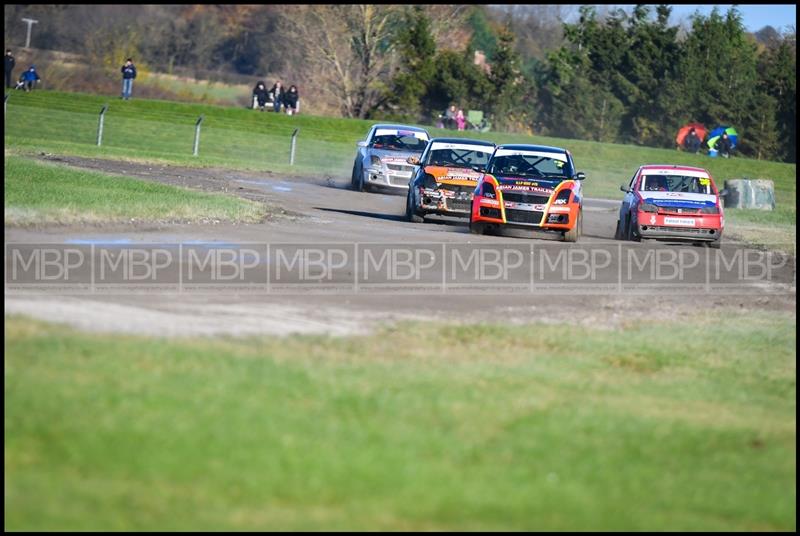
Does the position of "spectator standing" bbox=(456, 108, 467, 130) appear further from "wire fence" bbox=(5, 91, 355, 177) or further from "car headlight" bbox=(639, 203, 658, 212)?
"car headlight" bbox=(639, 203, 658, 212)

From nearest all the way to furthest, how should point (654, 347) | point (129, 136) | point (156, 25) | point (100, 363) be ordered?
point (100, 363), point (654, 347), point (129, 136), point (156, 25)

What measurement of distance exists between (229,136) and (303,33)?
1859 cm

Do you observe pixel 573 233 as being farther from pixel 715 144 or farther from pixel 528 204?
pixel 715 144

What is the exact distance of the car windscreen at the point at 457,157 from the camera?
24.9 metres

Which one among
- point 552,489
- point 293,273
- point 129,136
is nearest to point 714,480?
point 552,489

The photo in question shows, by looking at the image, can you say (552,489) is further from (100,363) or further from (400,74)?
(400,74)

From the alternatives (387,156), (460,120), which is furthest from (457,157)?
(460,120)

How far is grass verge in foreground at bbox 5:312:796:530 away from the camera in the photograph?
6.51 m

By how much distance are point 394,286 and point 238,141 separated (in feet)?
105

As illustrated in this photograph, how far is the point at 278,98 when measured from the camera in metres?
55.3

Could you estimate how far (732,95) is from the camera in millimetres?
62531

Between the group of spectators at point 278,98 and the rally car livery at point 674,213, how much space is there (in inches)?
1255

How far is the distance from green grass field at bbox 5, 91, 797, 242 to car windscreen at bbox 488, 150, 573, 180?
11.8 metres

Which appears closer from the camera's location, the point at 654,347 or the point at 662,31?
the point at 654,347
